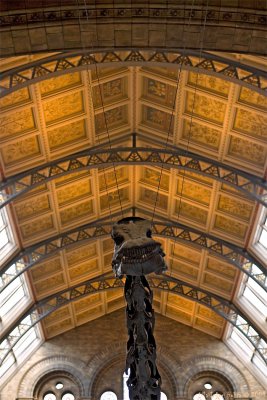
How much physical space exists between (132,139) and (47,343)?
13.3 metres

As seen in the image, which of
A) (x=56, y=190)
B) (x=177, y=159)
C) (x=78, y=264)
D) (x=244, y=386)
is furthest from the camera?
(x=244, y=386)

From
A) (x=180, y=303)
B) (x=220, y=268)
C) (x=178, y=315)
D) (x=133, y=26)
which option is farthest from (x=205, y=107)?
(x=178, y=315)

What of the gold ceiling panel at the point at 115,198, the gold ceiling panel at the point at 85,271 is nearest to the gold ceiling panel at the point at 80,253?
the gold ceiling panel at the point at 85,271

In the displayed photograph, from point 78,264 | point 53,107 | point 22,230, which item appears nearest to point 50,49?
point 53,107

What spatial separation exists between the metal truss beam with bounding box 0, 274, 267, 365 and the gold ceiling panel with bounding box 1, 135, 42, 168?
Result: 9.11m

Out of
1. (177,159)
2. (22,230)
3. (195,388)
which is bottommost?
(195,388)

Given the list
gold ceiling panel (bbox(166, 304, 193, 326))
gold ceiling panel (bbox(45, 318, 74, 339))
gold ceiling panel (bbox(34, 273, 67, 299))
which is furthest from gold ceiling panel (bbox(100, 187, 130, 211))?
gold ceiling panel (bbox(45, 318, 74, 339))

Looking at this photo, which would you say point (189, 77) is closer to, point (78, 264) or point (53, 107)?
point (53, 107)

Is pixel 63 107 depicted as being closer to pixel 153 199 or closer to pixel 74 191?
pixel 74 191

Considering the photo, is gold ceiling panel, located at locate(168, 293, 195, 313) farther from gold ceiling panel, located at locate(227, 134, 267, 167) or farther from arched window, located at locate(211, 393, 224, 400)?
gold ceiling panel, located at locate(227, 134, 267, 167)

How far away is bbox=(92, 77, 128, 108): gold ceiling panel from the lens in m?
20.7

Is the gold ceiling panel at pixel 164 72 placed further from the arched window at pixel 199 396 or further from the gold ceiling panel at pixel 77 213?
the arched window at pixel 199 396

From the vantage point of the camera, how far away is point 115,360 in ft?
105

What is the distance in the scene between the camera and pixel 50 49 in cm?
1427
